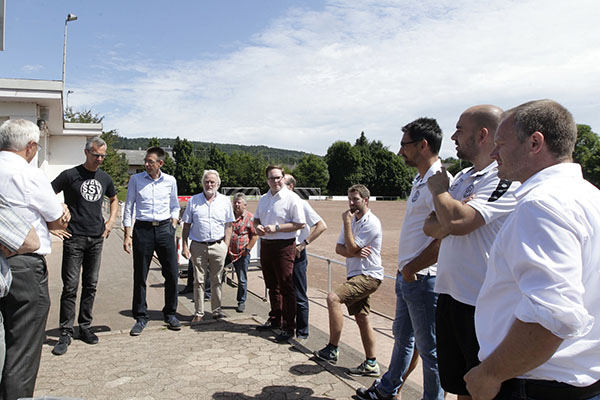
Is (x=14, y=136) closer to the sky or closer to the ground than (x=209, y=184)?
closer to the sky

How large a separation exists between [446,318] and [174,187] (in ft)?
14.5

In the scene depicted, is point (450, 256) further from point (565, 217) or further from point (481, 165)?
point (565, 217)

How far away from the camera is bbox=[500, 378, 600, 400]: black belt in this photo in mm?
1546

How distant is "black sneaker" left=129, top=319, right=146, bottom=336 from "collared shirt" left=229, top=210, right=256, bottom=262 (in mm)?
2144

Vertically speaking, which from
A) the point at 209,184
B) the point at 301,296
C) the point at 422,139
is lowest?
the point at 301,296

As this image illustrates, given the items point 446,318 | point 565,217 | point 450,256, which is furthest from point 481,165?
point 565,217

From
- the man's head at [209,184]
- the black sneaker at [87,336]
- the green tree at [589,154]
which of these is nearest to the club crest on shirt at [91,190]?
the man's head at [209,184]

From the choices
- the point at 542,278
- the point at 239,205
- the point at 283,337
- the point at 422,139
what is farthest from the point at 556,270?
the point at 239,205

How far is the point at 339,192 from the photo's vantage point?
92625mm

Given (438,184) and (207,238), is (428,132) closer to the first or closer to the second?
(438,184)

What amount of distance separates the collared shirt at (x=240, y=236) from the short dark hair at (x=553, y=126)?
6.18 metres

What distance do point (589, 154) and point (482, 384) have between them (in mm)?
83648

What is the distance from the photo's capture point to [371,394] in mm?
3721

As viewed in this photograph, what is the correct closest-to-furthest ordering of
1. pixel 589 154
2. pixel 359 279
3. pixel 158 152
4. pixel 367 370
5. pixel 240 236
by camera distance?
pixel 367 370
pixel 359 279
pixel 158 152
pixel 240 236
pixel 589 154
